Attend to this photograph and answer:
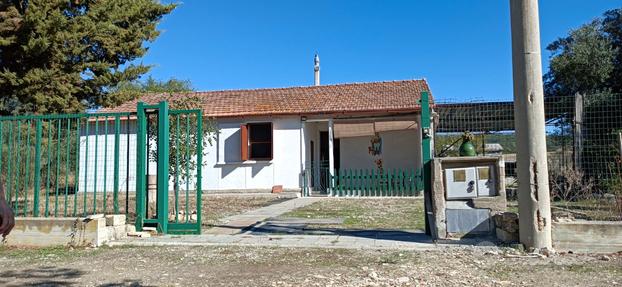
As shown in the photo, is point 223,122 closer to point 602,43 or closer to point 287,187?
point 287,187

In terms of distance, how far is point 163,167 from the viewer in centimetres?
746

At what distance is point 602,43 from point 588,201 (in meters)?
12.0

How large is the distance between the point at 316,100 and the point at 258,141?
278cm

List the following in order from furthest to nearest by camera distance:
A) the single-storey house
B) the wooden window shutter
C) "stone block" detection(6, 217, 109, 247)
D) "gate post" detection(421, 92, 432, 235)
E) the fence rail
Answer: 1. the wooden window shutter
2. the single-storey house
3. the fence rail
4. "gate post" detection(421, 92, 432, 235)
5. "stone block" detection(6, 217, 109, 247)

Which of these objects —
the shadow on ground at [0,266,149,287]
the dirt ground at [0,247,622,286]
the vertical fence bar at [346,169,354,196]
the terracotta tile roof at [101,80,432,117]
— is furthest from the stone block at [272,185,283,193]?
the shadow on ground at [0,266,149,287]

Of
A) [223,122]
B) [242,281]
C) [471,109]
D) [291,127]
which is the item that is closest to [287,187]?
[291,127]

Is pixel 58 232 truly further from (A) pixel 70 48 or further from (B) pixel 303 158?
(A) pixel 70 48

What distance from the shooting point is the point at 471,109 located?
47.5ft

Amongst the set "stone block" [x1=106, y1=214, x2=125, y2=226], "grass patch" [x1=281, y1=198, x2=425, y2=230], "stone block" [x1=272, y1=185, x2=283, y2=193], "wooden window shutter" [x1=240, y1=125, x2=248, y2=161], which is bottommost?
"grass patch" [x1=281, y1=198, x2=425, y2=230]

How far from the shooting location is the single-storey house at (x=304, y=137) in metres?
16.6

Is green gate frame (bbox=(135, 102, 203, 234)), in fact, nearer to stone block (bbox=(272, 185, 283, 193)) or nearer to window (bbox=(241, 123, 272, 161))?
stone block (bbox=(272, 185, 283, 193))

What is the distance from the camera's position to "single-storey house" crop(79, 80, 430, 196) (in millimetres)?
16562

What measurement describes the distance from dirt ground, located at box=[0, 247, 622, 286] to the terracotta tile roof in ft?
34.8

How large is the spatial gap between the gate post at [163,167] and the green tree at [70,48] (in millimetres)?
10414
